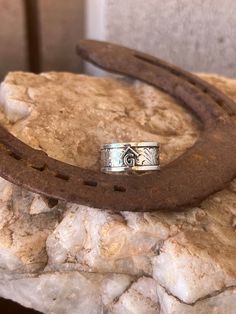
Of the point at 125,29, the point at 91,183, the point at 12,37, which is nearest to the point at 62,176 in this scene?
the point at 91,183

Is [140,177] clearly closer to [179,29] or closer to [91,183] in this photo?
[91,183]

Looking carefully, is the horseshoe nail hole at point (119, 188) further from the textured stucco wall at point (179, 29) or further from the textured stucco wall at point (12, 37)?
the textured stucco wall at point (12, 37)

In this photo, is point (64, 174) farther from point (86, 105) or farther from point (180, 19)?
point (180, 19)

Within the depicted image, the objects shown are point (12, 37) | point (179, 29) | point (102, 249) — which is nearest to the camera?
point (102, 249)

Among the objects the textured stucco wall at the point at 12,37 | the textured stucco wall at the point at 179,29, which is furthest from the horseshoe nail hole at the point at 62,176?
the textured stucco wall at the point at 12,37

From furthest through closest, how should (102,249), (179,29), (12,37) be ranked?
1. (12,37)
2. (179,29)
3. (102,249)

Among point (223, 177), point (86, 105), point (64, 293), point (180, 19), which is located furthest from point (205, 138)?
point (180, 19)

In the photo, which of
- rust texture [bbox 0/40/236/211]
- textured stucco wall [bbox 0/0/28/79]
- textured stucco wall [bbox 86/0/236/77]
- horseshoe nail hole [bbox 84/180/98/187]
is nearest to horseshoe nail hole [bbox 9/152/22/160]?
rust texture [bbox 0/40/236/211]
